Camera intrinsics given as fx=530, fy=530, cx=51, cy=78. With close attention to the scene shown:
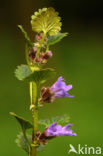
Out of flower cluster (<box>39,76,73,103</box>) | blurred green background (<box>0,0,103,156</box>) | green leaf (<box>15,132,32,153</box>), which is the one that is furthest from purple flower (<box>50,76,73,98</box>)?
blurred green background (<box>0,0,103,156</box>)

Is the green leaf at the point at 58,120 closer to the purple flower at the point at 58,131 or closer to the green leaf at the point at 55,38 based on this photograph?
the purple flower at the point at 58,131

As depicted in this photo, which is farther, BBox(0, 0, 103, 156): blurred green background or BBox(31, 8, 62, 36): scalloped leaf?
BBox(0, 0, 103, 156): blurred green background

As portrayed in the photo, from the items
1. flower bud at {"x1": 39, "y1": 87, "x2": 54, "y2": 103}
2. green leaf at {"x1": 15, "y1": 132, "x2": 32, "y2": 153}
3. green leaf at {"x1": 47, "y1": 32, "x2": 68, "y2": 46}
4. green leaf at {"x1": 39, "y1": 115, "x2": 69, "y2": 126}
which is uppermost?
green leaf at {"x1": 47, "y1": 32, "x2": 68, "y2": 46}

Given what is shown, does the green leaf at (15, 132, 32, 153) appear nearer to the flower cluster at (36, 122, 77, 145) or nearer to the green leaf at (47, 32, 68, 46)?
the flower cluster at (36, 122, 77, 145)

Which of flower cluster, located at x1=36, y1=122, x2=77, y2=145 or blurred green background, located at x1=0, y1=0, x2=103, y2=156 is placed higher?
blurred green background, located at x1=0, y1=0, x2=103, y2=156

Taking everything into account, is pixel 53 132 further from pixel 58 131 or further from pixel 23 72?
pixel 23 72

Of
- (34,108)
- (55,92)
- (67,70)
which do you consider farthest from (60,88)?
(67,70)

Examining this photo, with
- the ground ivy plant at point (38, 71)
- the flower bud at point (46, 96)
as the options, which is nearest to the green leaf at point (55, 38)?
the ground ivy plant at point (38, 71)
